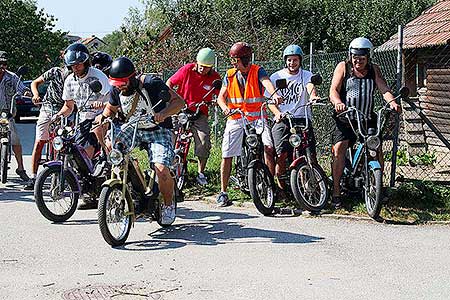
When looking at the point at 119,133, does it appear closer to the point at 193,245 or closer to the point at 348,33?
the point at 193,245

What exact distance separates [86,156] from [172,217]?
139 cm

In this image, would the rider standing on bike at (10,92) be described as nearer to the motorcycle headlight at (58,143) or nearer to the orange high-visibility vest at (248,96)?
the motorcycle headlight at (58,143)

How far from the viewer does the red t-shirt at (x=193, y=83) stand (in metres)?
9.95

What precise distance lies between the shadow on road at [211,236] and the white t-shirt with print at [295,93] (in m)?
1.61

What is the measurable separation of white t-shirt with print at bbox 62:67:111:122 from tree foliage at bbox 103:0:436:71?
12.9 metres

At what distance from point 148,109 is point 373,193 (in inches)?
106

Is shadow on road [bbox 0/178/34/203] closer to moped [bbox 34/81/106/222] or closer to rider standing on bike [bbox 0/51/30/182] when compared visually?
rider standing on bike [bbox 0/51/30/182]

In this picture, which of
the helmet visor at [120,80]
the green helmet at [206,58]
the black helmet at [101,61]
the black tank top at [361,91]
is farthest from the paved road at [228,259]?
the black helmet at [101,61]

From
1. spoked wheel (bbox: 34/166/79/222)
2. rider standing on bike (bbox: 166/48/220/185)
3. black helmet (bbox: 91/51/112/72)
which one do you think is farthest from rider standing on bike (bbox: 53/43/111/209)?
black helmet (bbox: 91/51/112/72)

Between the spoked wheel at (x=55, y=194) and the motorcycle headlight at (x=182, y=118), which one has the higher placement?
the motorcycle headlight at (x=182, y=118)

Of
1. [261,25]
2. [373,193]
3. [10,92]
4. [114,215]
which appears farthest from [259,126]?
[261,25]

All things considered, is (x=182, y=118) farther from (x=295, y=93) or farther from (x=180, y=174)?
(x=295, y=93)

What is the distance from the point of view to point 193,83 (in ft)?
32.7

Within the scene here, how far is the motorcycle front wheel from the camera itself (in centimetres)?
852
